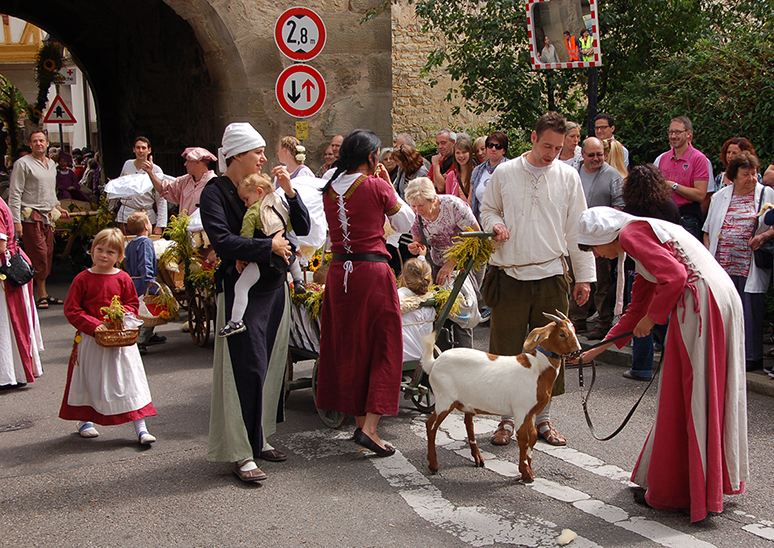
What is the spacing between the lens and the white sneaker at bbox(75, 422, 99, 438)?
18.0ft

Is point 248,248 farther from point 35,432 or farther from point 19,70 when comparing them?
point 19,70

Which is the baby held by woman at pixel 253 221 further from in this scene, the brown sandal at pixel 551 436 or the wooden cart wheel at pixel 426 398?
the brown sandal at pixel 551 436

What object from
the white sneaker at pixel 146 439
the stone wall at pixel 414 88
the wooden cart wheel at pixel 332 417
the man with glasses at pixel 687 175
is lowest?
the white sneaker at pixel 146 439

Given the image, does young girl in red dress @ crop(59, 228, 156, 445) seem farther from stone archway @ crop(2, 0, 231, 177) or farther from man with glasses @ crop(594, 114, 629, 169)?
stone archway @ crop(2, 0, 231, 177)

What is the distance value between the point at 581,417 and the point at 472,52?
872 cm

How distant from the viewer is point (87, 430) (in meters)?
5.51

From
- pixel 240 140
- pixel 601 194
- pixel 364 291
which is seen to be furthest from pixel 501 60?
pixel 240 140

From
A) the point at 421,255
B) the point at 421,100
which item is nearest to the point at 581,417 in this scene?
the point at 421,255

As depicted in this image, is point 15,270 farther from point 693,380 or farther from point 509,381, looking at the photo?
point 693,380

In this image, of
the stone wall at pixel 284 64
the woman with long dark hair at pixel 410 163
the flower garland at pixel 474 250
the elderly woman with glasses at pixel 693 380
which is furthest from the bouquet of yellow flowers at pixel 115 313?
the stone wall at pixel 284 64

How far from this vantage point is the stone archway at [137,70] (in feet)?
49.3

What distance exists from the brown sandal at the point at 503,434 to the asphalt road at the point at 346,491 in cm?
8

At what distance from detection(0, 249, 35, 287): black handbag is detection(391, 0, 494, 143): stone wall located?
50.3ft

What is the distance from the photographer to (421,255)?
602cm
